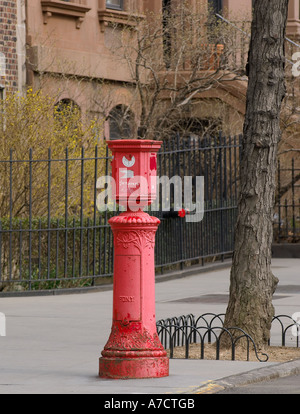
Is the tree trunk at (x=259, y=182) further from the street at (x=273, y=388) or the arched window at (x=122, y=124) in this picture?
the arched window at (x=122, y=124)

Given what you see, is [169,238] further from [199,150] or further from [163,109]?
[163,109]

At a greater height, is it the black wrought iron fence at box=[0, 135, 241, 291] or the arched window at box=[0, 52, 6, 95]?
the arched window at box=[0, 52, 6, 95]

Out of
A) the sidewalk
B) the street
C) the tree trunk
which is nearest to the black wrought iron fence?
the sidewalk

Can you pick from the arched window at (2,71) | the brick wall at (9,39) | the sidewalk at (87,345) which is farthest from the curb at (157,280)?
the brick wall at (9,39)

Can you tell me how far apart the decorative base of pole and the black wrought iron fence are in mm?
6660

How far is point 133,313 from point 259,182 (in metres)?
2.39

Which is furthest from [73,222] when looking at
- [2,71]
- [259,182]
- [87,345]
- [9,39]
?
[9,39]

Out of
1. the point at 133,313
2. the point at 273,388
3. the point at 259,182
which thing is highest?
the point at 259,182

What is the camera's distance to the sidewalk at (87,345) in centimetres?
780

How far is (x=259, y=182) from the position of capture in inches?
388

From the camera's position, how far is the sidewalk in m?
7.80

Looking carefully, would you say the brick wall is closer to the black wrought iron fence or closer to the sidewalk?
the black wrought iron fence

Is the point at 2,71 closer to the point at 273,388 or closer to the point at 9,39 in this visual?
the point at 9,39

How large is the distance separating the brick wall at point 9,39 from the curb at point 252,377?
41.2 ft
